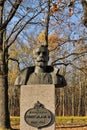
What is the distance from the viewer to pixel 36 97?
980 centimetres

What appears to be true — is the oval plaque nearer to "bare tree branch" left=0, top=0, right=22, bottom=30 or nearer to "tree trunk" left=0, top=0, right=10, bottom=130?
"bare tree branch" left=0, top=0, right=22, bottom=30

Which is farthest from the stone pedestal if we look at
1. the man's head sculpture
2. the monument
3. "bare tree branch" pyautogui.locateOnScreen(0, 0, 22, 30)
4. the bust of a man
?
"bare tree branch" pyautogui.locateOnScreen(0, 0, 22, 30)

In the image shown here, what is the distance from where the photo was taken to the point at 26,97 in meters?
9.82

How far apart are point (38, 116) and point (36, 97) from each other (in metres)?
0.47

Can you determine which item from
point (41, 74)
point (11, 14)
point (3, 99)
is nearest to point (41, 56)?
point (41, 74)

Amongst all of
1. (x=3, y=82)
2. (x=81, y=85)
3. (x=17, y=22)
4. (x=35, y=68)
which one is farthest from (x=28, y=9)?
(x=81, y=85)

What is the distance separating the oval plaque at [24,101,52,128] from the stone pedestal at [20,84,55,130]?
76 millimetres

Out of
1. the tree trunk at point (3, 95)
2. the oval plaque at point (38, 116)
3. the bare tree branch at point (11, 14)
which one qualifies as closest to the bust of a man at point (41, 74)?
the oval plaque at point (38, 116)

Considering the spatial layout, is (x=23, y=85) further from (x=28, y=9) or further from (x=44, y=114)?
(x=28, y=9)

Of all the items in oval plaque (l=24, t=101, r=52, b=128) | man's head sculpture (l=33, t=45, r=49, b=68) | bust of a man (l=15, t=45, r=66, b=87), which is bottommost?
oval plaque (l=24, t=101, r=52, b=128)

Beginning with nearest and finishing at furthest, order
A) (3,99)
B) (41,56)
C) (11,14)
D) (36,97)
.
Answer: (36,97) → (41,56) → (11,14) → (3,99)

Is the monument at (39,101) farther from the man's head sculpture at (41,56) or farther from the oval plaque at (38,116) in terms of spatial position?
the man's head sculpture at (41,56)

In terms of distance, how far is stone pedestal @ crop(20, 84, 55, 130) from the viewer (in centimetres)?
978

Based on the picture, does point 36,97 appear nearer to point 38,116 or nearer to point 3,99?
point 38,116
